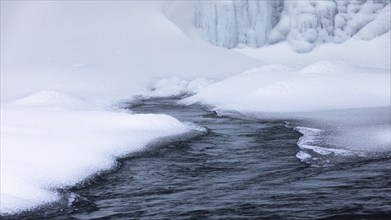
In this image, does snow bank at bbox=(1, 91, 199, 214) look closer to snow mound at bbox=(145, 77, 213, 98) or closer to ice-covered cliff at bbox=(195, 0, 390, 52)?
snow mound at bbox=(145, 77, 213, 98)

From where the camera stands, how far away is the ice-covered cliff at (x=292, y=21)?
3594 centimetres

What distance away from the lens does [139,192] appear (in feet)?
29.7

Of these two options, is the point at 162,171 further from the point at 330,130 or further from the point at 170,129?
the point at 330,130

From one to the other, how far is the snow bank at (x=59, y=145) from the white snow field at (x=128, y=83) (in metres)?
0.02

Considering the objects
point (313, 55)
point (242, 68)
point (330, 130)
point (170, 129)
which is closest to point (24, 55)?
point (242, 68)

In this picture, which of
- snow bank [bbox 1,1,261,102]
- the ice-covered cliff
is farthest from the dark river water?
the ice-covered cliff

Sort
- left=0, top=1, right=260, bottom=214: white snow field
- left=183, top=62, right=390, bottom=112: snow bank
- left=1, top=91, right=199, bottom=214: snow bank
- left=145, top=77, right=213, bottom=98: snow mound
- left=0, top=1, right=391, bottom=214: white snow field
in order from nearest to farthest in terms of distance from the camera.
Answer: left=1, top=91, right=199, bottom=214: snow bank → left=0, top=1, right=260, bottom=214: white snow field → left=0, top=1, right=391, bottom=214: white snow field → left=183, top=62, right=390, bottom=112: snow bank → left=145, top=77, right=213, bottom=98: snow mound

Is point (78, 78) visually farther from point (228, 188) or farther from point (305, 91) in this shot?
point (228, 188)

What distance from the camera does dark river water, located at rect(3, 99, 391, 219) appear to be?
7797mm

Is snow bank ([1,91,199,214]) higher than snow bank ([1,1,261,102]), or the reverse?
snow bank ([1,1,261,102])

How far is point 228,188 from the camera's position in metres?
9.01

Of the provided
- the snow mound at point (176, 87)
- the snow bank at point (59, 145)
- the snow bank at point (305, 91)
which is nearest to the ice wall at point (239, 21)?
the snow mound at point (176, 87)

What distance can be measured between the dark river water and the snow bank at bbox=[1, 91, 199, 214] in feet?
0.85

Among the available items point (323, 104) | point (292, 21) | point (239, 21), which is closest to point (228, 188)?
point (323, 104)
